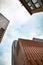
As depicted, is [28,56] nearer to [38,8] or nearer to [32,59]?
[32,59]

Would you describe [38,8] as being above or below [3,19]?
above

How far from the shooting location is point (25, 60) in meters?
77.1

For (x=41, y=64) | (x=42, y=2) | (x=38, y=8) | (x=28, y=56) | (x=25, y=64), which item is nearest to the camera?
(x=42, y=2)

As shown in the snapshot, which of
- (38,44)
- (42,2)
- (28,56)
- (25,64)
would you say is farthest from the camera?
(38,44)

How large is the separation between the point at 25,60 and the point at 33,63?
19.6 ft

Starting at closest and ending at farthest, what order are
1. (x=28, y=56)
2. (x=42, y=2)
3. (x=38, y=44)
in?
(x=42, y=2) < (x=28, y=56) < (x=38, y=44)

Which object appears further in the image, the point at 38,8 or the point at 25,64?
the point at 25,64

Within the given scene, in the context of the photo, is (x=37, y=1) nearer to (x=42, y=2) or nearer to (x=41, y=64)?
(x=42, y=2)

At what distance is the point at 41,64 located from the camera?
69750 millimetres

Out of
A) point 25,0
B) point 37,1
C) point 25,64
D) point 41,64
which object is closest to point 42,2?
point 37,1

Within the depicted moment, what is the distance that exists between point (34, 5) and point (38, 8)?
1.53 metres

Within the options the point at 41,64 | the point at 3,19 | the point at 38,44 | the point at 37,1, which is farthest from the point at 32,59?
the point at 3,19

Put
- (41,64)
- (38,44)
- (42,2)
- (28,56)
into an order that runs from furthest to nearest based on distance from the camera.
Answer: (38,44), (28,56), (41,64), (42,2)

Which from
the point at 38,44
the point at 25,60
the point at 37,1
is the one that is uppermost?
the point at 37,1
